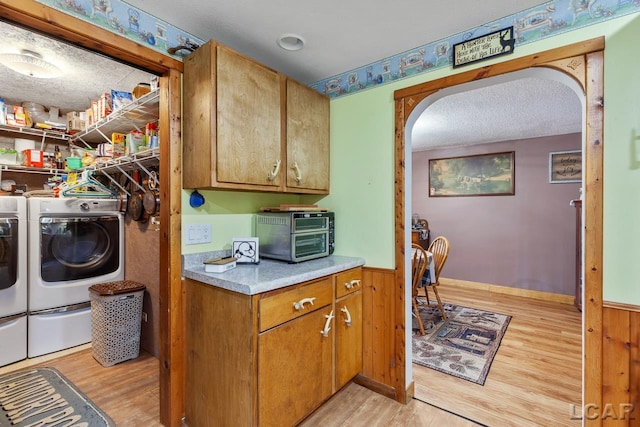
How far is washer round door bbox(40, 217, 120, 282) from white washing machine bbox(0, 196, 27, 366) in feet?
0.42

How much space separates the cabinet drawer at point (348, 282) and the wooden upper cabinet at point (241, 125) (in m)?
0.65

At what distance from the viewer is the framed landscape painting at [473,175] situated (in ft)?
14.2

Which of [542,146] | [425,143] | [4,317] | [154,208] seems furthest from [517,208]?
[4,317]

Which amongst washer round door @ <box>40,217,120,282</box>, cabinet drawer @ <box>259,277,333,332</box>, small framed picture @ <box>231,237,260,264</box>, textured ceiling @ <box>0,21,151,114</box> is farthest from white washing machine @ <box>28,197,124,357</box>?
cabinet drawer @ <box>259,277,333,332</box>

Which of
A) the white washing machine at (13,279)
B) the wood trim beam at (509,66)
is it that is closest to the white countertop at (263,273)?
the wood trim beam at (509,66)

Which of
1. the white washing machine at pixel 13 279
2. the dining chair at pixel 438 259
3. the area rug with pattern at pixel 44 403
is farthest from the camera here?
the dining chair at pixel 438 259

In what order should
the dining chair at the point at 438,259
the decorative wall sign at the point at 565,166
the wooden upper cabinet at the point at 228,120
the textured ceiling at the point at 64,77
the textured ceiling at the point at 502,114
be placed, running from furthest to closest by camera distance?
the decorative wall sign at the point at 565,166, the dining chair at the point at 438,259, the textured ceiling at the point at 502,114, the textured ceiling at the point at 64,77, the wooden upper cabinet at the point at 228,120

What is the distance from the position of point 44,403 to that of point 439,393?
2.56 metres

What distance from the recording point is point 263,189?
1.81m

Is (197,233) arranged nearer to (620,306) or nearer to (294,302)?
(294,302)

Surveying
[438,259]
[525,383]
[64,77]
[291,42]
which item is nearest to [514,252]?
[438,259]

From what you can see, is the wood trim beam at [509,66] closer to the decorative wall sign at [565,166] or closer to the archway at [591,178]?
the archway at [591,178]

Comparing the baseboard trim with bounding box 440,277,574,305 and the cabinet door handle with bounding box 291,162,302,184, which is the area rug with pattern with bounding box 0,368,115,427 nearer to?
the cabinet door handle with bounding box 291,162,302,184

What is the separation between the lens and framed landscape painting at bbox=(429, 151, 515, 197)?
4.32 metres
